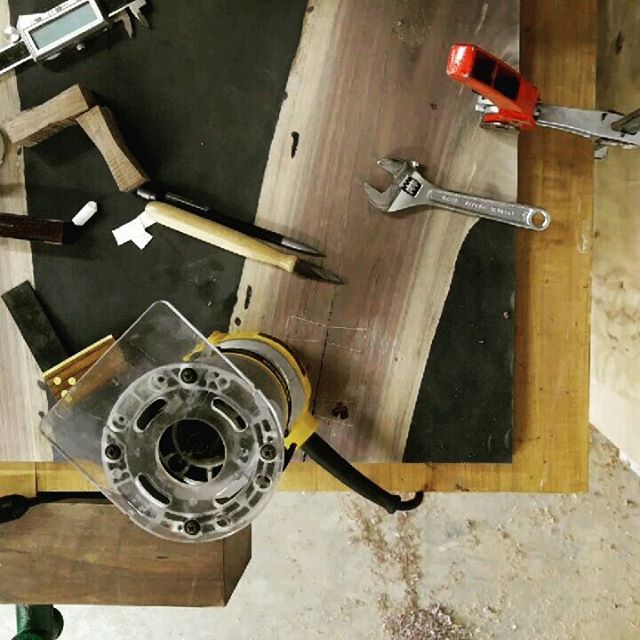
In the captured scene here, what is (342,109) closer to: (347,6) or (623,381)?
(347,6)

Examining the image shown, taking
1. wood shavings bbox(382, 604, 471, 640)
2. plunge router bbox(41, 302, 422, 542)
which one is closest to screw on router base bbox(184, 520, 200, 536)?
plunge router bbox(41, 302, 422, 542)

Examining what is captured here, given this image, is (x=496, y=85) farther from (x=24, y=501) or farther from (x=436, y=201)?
(x=24, y=501)

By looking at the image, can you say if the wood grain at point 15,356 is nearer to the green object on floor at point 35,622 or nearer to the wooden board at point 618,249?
the green object on floor at point 35,622

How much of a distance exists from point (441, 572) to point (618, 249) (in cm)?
63

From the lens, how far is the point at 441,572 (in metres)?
1.27

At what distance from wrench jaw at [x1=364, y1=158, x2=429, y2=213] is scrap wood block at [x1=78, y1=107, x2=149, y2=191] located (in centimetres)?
25

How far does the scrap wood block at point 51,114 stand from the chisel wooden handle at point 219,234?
12 cm

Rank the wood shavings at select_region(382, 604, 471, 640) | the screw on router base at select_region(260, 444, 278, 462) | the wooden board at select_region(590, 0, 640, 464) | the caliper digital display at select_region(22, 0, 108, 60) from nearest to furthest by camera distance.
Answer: the screw on router base at select_region(260, 444, 278, 462) < the caliper digital display at select_region(22, 0, 108, 60) < the wooden board at select_region(590, 0, 640, 464) < the wood shavings at select_region(382, 604, 471, 640)

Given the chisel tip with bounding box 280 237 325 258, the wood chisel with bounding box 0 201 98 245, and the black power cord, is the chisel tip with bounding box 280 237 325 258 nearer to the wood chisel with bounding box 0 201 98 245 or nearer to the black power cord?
the wood chisel with bounding box 0 201 98 245

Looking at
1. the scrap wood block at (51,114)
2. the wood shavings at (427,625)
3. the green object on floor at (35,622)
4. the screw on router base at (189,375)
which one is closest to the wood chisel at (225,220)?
the scrap wood block at (51,114)

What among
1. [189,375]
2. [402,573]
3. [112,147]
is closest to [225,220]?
[112,147]

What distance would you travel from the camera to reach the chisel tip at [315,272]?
32.0 inches

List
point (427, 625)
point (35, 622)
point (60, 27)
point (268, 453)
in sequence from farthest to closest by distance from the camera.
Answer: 1. point (427, 625)
2. point (35, 622)
3. point (60, 27)
4. point (268, 453)

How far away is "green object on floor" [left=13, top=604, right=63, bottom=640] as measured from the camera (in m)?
0.92
